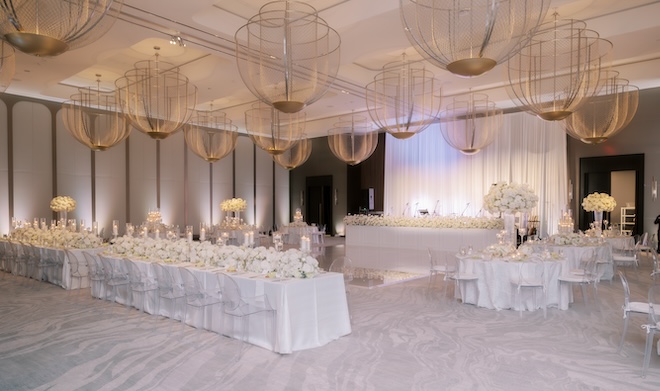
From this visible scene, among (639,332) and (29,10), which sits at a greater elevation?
(29,10)

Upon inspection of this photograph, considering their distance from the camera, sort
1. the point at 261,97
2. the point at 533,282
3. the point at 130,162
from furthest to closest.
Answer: the point at 130,162
the point at 533,282
the point at 261,97

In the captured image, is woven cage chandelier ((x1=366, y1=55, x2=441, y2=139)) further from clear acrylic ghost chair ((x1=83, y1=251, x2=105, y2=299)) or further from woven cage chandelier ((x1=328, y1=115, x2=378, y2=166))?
clear acrylic ghost chair ((x1=83, y1=251, x2=105, y2=299))

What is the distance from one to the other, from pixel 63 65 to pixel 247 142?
34.5 feet

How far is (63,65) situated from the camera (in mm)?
10906

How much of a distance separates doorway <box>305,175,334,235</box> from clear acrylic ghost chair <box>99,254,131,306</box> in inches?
578

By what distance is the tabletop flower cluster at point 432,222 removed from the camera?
43.6 ft

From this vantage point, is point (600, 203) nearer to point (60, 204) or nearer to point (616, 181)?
point (616, 181)

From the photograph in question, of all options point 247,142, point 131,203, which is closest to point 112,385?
point 131,203

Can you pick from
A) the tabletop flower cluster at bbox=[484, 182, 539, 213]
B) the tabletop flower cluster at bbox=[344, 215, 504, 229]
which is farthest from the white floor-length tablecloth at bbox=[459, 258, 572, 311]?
the tabletop flower cluster at bbox=[344, 215, 504, 229]

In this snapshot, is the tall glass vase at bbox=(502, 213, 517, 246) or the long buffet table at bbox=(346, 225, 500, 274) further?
the long buffet table at bbox=(346, 225, 500, 274)

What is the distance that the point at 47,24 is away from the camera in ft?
11.5

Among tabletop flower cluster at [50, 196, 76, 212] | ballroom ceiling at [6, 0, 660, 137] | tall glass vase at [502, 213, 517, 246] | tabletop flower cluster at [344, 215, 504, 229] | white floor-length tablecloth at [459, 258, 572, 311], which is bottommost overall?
white floor-length tablecloth at [459, 258, 572, 311]

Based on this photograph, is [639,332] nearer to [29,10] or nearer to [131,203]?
[29,10]

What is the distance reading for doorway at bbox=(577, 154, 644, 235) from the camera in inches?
532
